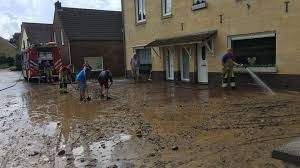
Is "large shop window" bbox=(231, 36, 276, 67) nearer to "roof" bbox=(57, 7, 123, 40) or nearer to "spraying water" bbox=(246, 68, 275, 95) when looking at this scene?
"spraying water" bbox=(246, 68, 275, 95)

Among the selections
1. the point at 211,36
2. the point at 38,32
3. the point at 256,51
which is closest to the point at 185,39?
the point at 211,36

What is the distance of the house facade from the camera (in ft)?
107

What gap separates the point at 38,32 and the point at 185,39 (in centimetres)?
3997

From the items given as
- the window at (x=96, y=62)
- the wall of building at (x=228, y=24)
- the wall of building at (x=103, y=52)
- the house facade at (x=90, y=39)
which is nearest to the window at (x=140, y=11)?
the wall of building at (x=228, y=24)

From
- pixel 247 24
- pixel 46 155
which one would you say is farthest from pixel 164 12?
pixel 46 155

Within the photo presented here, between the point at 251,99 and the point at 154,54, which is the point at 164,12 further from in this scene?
the point at 251,99

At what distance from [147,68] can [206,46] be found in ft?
22.4

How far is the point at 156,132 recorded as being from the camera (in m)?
8.18

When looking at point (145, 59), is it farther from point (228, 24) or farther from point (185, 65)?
point (228, 24)

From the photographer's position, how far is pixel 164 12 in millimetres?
20422

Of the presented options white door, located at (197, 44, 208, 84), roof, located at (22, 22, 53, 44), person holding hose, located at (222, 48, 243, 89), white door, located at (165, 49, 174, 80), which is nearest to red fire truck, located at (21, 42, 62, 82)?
white door, located at (165, 49, 174, 80)

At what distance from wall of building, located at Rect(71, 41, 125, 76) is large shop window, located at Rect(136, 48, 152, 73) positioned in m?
9.94

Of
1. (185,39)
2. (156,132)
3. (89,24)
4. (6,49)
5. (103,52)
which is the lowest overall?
(156,132)

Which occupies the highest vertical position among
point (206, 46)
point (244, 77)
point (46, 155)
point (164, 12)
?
point (164, 12)
